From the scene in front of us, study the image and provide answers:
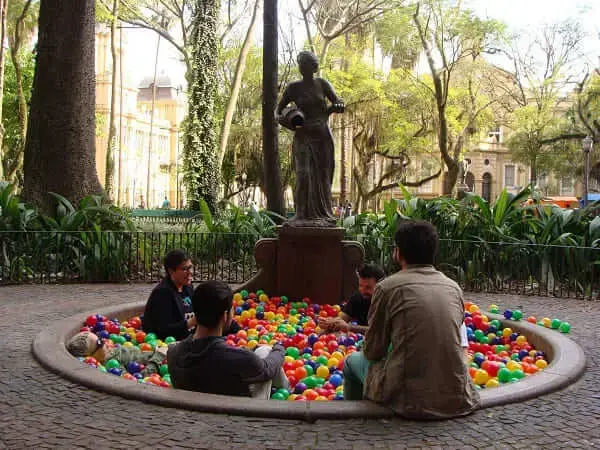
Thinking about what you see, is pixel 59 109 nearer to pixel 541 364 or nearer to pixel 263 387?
pixel 263 387

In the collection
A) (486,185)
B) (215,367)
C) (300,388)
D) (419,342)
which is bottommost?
(300,388)

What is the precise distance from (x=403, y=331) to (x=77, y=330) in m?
3.97

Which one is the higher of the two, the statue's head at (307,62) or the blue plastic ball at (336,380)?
the statue's head at (307,62)

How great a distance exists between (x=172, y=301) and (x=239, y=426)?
96.8 inches

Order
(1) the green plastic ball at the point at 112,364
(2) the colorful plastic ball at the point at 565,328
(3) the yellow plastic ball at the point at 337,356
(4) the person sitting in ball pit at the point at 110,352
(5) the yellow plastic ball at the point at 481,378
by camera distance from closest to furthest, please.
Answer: (5) the yellow plastic ball at the point at 481,378
(1) the green plastic ball at the point at 112,364
(4) the person sitting in ball pit at the point at 110,352
(3) the yellow plastic ball at the point at 337,356
(2) the colorful plastic ball at the point at 565,328

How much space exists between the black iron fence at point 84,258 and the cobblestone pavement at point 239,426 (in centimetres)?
628

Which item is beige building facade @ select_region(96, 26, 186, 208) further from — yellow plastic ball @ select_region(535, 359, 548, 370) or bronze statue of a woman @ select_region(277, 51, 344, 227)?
yellow plastic ball @ select_region(535, 359, 548, 370)

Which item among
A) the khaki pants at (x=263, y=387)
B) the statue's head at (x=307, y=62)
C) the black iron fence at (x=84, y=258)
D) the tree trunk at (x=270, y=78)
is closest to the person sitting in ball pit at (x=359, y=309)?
the khaki pants at (x=263, y=387)

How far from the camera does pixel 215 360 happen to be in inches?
156

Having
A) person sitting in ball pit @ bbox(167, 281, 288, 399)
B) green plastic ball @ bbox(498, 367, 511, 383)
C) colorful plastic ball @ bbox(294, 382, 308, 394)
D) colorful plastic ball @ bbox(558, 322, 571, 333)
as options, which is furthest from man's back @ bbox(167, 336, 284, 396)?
colorful plastic ball @ bbox(558, 322, 571, 333)

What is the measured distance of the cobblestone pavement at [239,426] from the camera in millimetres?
3414

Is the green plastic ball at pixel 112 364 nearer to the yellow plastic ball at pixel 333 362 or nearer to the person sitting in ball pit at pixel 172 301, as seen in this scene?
the person sitting in ball pit at pixel 172 301

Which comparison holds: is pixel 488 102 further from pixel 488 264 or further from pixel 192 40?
pixel 488 264

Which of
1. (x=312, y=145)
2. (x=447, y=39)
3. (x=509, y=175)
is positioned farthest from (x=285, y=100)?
(x=509, y=175)
